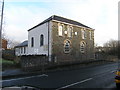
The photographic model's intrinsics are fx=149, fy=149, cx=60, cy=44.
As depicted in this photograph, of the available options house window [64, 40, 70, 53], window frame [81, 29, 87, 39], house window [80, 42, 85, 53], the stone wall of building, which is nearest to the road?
the stone wall of building

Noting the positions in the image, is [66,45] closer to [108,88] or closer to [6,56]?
[6,56]

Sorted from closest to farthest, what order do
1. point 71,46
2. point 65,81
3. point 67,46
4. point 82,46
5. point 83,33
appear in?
point 65,81 < point 67,46 < point 71,46 < point 82,46 < point 83,33

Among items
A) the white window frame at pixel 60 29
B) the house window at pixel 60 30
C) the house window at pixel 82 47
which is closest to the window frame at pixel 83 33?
the house window at pixel 82 47

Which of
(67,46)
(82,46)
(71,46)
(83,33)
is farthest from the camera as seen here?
(83,33)

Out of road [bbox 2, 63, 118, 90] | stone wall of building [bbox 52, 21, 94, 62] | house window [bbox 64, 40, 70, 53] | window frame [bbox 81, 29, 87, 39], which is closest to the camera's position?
road [bbox 2, 63, 118, 90]

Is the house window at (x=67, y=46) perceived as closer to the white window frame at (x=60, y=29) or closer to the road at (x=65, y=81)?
the white window frame at (x=60, y=29)

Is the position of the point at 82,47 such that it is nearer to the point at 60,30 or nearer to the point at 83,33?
the point at 83,33

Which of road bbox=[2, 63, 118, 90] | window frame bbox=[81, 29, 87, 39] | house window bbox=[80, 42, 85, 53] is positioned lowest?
road bbox=[2, 63, 118, 90]

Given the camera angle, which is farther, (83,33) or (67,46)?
(83,33)

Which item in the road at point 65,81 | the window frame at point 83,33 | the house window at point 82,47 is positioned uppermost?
the window frame at point 83,33

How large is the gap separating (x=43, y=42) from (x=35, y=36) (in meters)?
4.31

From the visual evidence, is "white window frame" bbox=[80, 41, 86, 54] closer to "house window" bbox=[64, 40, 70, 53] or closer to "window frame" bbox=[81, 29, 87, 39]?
"window frame" bbox=[81, 29, 87, 39]

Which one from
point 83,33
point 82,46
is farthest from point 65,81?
point 83,33

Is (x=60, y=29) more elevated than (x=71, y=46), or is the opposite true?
(x=60, y=29)
